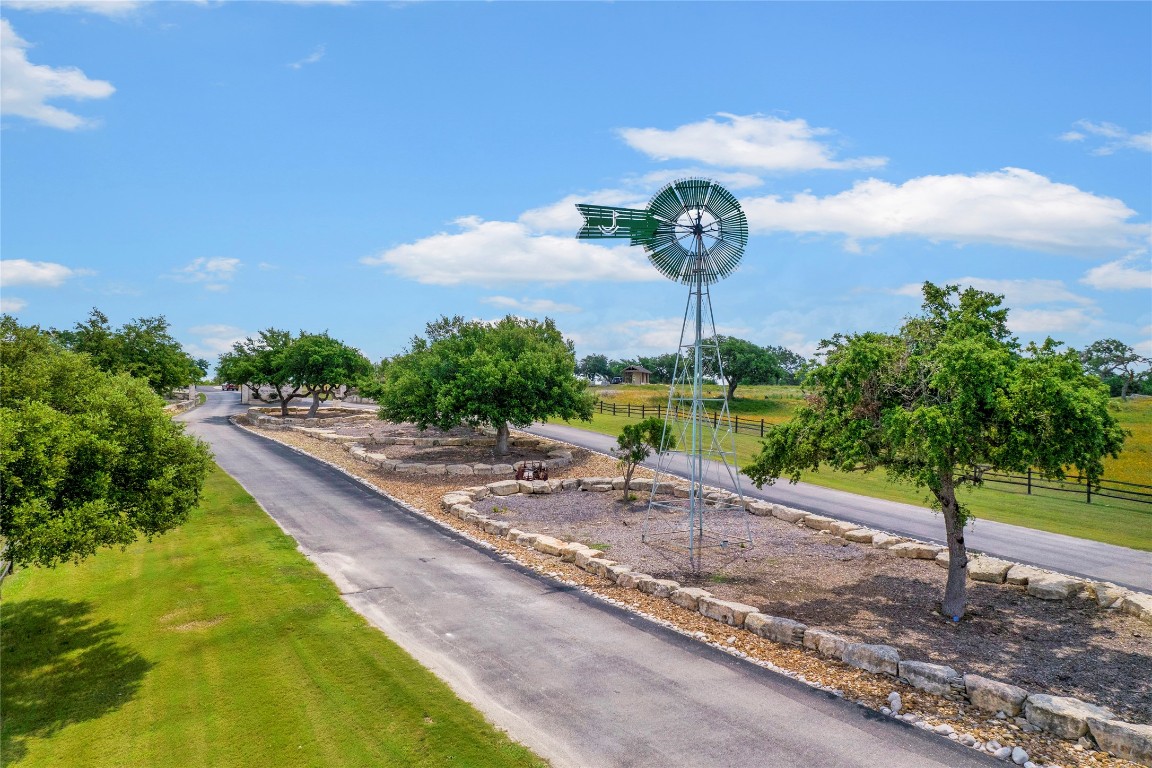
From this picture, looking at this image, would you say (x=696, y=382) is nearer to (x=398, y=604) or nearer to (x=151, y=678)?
(x=398, y=604)

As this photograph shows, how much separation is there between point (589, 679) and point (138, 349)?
Result: 191 ft

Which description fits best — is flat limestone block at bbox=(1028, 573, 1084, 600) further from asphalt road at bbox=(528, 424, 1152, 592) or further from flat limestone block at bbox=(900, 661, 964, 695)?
flat limestone block at bbox=(900, 661, 964, 695)

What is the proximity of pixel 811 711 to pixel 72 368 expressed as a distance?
1553 centimetres

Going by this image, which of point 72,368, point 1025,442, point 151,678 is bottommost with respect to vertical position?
point 151,678

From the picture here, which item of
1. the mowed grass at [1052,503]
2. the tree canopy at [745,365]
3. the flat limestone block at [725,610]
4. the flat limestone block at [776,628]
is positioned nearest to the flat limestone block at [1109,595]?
the mowed grass at [1052,503]

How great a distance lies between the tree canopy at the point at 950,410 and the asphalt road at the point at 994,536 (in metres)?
7.11

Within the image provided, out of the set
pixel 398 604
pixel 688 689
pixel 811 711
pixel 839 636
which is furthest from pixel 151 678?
pixel 839 636

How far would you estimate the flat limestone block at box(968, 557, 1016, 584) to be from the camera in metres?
17.2

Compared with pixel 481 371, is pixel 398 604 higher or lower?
lower

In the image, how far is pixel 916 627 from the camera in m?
14.0

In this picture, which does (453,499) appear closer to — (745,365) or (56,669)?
(56,669)

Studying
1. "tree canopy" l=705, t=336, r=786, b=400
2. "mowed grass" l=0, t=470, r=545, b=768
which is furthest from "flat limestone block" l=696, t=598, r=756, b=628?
"tree canopy" l=705, t=336, r=786, b=400

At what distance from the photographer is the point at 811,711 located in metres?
10.5

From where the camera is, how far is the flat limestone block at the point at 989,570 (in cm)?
1717
